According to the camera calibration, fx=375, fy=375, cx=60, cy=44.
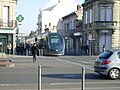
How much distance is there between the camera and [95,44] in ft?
208

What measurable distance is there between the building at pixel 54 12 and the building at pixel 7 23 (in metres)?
45.8

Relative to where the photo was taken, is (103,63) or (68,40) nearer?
(103,63)

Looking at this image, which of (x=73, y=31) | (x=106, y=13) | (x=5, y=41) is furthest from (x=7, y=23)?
(x=73, y=31)

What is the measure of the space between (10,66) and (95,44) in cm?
3594

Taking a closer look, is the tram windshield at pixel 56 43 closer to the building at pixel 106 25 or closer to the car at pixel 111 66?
the building at pixel 106 25

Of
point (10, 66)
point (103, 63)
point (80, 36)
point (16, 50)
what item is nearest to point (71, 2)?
point (80, 36)

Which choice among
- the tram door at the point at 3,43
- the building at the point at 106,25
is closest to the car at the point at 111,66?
the tram door at the point at 3,43

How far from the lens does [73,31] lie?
8381 centimetres

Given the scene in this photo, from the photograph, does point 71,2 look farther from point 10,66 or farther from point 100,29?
point 10,66

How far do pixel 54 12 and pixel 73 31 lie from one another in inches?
1119

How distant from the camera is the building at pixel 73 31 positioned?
253 feet

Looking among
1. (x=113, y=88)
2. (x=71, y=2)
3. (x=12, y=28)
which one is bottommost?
(x=113, y=88)

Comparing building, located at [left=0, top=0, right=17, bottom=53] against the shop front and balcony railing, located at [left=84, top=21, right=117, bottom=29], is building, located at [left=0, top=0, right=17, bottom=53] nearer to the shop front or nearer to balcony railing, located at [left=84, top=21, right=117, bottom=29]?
the shop front

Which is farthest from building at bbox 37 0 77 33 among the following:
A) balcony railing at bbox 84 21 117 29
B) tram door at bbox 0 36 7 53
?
tram door at bbox 0 36 7 53
